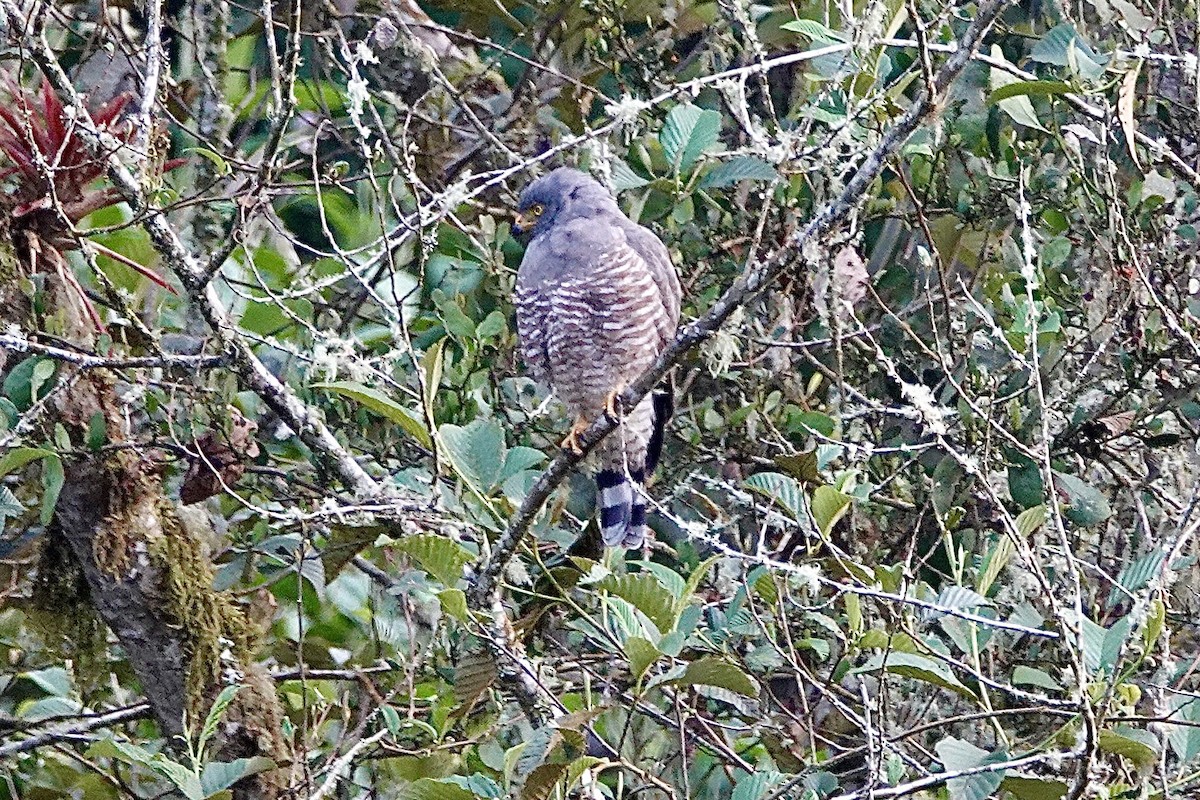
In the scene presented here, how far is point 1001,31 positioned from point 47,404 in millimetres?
2353

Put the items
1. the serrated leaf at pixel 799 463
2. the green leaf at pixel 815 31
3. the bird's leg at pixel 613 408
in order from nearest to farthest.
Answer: the serrated leaf at pixel 799 463 → the green leaf at pixel 815 31 → the bird's leg at pixel 613 408

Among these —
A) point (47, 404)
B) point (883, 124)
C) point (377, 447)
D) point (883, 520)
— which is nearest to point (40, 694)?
point (377, 447)

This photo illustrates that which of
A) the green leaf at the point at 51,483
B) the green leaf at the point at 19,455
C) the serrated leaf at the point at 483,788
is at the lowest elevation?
the serrated leaf at the point at 483,788

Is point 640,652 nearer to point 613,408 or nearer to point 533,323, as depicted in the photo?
point 613,408

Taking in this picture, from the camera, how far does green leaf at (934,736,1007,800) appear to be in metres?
2.23

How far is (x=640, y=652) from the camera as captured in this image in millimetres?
2279

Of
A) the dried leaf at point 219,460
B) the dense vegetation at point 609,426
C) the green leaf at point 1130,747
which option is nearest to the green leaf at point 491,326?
the dense vegetation at point 609,426

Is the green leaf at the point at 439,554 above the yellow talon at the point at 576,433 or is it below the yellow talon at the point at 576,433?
above

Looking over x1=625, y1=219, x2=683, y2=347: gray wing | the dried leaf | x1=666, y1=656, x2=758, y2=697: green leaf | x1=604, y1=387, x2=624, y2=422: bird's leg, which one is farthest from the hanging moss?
x1=625, y1=219, x2=683, y2=347: gray wing

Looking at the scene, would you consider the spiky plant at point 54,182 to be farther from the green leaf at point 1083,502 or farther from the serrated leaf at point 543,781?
the green leaf at point 1083,502

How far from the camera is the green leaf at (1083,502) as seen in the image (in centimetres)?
310

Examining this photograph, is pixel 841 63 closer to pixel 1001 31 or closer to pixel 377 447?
pixel 1001 31

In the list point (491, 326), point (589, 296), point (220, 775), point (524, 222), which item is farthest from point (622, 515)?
point (220, 775)

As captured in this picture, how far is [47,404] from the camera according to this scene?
3.01m
